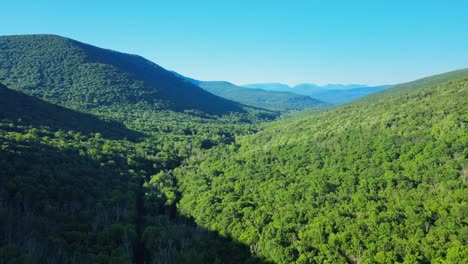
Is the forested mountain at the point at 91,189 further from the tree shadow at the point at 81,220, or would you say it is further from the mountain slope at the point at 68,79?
the mountain slope at the point at 68,79

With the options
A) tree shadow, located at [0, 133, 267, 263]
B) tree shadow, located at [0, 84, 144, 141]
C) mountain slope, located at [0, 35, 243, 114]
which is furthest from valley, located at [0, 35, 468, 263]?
mountain slope, located at [0, 35, 243, 114]

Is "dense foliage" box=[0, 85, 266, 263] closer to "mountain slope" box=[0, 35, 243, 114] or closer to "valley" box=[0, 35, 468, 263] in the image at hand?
"valley" box=[0, 35, 468, 263]

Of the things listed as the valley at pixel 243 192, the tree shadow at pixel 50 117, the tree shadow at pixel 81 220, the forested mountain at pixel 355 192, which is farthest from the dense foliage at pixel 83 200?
the forested mountain at pixel 355 192

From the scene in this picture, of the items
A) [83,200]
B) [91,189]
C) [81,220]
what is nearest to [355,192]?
[81,220]

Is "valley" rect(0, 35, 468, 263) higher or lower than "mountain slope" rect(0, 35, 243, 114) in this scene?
Answer: lower

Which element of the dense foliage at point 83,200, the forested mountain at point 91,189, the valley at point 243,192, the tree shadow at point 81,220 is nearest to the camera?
the tree shadow at point 81,220

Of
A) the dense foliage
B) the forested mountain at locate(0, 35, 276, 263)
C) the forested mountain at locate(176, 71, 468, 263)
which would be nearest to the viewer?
the dense foliage
